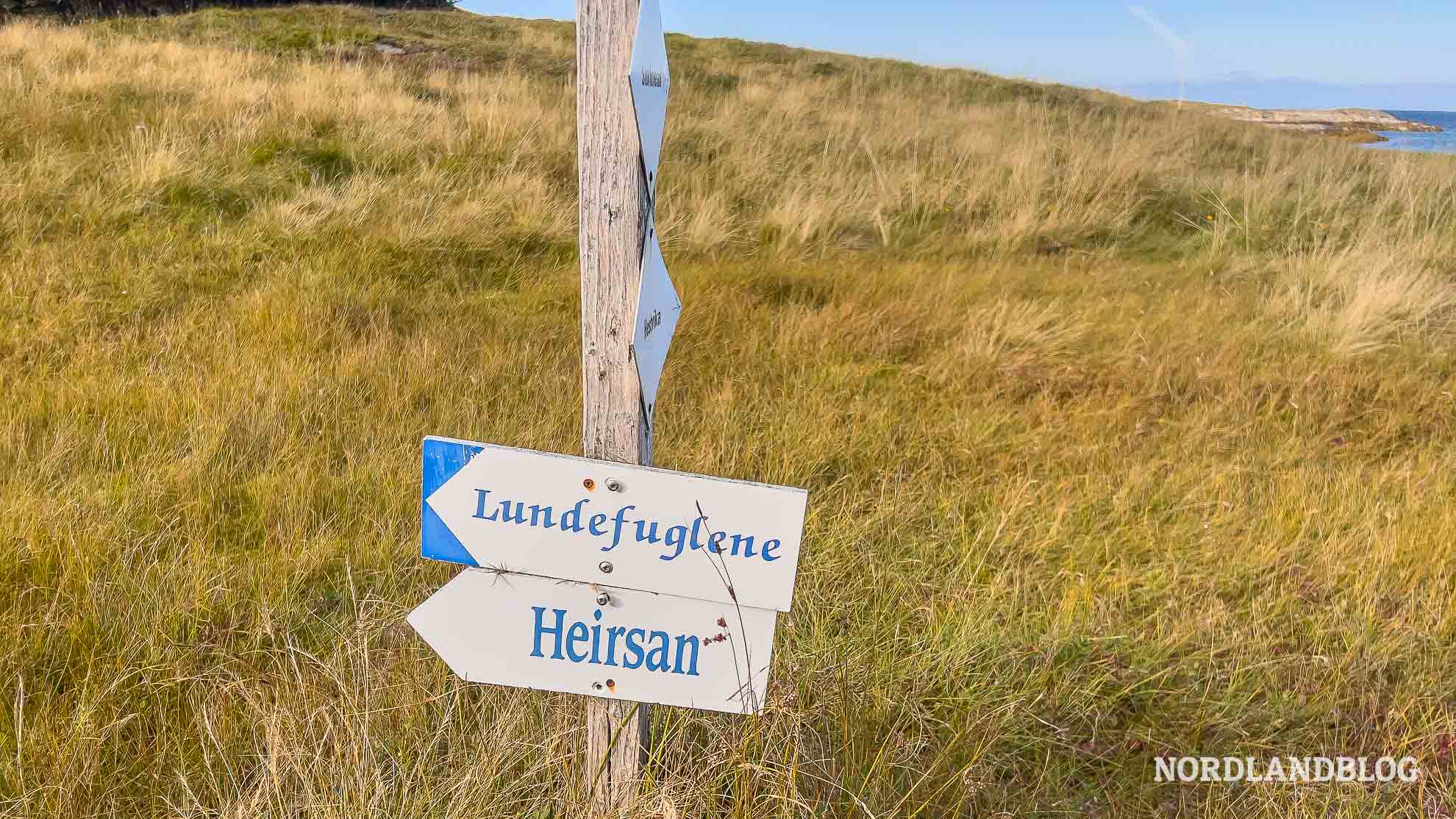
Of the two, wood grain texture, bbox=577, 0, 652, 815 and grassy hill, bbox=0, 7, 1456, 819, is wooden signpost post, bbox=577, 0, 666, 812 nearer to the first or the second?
wood grain texture, bbox=577, 0, 652, 815

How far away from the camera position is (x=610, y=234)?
55.4 inches

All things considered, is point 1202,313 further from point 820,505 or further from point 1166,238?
point 820,505

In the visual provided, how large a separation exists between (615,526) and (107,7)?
27.3m

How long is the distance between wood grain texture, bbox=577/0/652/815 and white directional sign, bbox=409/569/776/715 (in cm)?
12

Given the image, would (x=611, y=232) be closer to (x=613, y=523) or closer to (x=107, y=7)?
(x=613, y=523)

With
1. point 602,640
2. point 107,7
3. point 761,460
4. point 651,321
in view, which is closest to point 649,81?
point 651,321

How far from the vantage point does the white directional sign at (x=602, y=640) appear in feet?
4.77

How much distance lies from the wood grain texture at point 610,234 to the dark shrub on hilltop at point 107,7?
22.0 meters

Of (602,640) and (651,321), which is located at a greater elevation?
(651,321)

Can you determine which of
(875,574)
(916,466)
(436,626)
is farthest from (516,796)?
(916,466)

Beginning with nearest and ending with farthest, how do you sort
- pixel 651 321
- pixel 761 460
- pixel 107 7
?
1. pixel 651 321
2. pixel 761 460
3. pixel 107 7

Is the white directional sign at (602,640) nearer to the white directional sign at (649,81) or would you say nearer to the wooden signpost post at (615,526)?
the wooden signpost post at (615,526)

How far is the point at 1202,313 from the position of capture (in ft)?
17.1

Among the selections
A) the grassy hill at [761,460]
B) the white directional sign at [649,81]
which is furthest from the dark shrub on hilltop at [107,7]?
the white directional sign at [649,81]
